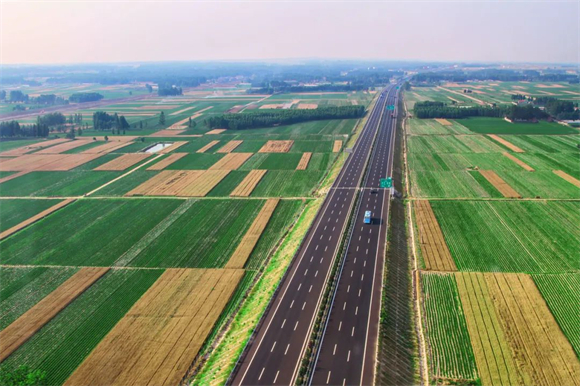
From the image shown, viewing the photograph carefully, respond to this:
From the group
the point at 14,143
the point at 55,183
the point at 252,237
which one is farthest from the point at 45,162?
the point at 252,237

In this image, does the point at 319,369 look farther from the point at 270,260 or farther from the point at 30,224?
the point at 30,224

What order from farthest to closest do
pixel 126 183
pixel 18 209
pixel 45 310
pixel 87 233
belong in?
pixel 126 183 → pixel 18 209 → pixel 87 233 → pixel 45 310

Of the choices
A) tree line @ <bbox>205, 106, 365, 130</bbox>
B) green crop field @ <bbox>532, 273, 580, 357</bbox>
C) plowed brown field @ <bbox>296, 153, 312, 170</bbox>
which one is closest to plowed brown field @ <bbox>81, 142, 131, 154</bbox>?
tree line @ <bbox>205, 106, 365, 130</bbox>

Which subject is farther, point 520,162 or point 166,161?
point 166,161

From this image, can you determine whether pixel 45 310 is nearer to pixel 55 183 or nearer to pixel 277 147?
pixel 55 183

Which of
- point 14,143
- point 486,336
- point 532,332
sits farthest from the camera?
point 14,143
